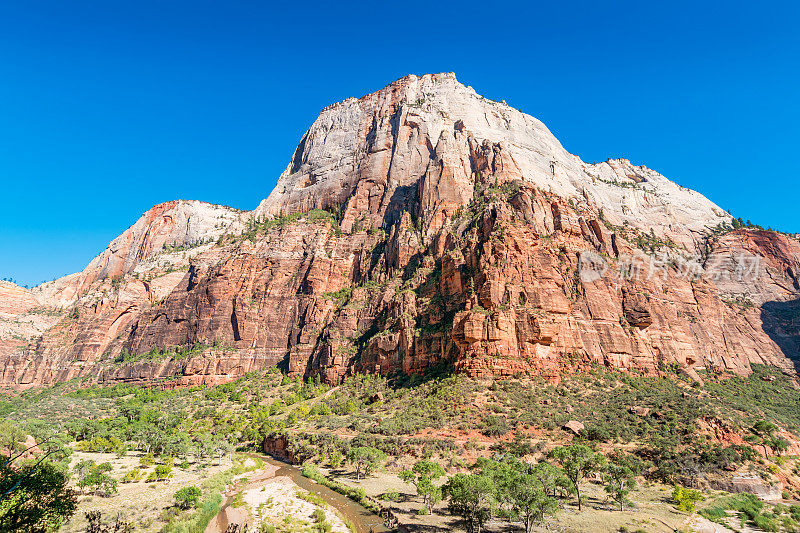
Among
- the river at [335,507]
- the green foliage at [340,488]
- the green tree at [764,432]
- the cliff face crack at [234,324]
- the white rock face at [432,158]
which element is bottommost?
the river at [335,507]

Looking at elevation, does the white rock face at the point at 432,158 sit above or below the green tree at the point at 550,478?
above

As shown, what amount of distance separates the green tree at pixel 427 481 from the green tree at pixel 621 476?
15.9 m

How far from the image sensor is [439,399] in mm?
64500

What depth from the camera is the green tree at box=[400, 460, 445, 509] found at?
40438 millimetres

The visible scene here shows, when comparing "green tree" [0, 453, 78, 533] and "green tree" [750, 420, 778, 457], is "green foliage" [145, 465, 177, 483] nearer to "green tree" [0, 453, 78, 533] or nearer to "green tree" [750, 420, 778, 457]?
"green tree" [0, 453, 78, 533]

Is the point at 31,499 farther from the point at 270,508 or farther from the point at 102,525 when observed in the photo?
the point at 270,508

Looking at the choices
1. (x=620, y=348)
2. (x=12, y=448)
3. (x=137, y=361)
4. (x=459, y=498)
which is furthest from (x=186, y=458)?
(x=620, y=348)

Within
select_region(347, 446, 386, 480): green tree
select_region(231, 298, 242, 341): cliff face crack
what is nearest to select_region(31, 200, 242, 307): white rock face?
select_region(231, 298, 242, 341): cliff face crack

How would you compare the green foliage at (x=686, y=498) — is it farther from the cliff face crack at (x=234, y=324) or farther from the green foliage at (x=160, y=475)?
the cliff face crack at (x=234, y=324)

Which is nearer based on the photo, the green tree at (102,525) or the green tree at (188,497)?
the green tree at (102,525)

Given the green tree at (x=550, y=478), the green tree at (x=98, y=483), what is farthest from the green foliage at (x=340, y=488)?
the green tree at (x=98, y=483)

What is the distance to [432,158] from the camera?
124 m

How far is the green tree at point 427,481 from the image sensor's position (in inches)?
1592

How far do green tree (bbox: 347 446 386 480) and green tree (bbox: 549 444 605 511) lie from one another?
20999 mm
